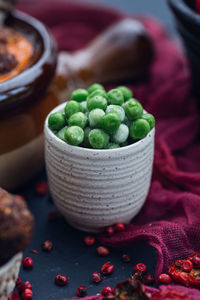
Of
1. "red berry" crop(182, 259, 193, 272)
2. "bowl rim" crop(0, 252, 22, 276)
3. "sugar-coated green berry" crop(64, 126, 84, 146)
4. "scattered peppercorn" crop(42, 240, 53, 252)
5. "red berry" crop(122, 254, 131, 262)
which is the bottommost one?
"scattered peppercorn" crop(42, 240, 53, 252)

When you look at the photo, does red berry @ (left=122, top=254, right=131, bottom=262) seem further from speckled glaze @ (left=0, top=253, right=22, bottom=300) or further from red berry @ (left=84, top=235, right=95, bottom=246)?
speckled glaze @ (left=0, top=253, right=22, bottom=300)

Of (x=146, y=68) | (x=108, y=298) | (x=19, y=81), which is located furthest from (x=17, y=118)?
(x=146, y=68)

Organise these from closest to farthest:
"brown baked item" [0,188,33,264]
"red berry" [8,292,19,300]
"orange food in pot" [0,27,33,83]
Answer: "brown baked item" [0,188,33,264] → "red berry" [8,292,19,300] → "orange food in pot" [0,27,33,83]

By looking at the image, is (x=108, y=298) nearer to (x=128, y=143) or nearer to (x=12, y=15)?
(x=128, y=143)

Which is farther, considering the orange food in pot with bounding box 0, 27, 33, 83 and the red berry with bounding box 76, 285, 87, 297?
the orange food in pot with bounding box 0, 27, 33, 83

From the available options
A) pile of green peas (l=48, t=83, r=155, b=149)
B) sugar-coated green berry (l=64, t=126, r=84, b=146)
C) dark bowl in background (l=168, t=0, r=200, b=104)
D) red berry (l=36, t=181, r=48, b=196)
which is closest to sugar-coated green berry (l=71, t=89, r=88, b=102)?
pile of green peas (l=48, t=83, r=155, b=149)

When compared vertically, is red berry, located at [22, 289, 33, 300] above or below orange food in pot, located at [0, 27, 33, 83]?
below

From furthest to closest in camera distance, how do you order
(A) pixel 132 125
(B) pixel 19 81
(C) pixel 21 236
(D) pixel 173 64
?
(D) pixel 173 64
(B) pixel 19 81
(A) pixel 132 125
(C) pixel 21 236
